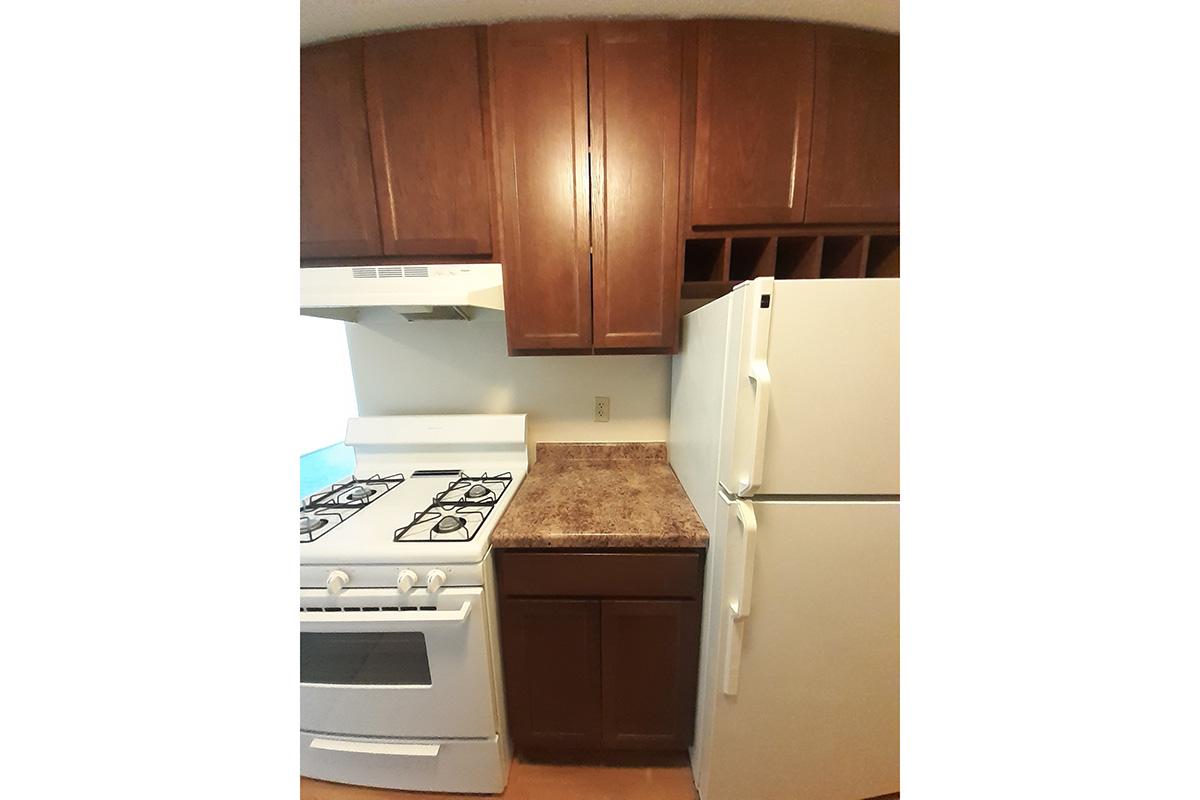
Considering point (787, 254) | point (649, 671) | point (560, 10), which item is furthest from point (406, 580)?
point (560, 10)

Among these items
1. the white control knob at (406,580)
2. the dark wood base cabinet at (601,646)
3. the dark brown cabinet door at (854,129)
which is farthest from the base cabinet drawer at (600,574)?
the dark brown cabinet door at (854,129)

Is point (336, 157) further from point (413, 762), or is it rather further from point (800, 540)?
point (413, 762)

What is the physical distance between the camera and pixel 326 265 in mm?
1275

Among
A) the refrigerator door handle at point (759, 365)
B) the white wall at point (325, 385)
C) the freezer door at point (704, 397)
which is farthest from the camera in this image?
the white wall at point (325, 385)

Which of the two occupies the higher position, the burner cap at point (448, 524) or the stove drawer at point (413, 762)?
the burner cap at point (448, 524)

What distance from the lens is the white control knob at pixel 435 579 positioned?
93 centimetres

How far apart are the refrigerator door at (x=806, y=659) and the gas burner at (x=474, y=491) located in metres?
0.81

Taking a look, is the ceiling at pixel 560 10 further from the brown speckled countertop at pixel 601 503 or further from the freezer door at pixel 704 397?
the brown speckled countertop at pixel 601 503

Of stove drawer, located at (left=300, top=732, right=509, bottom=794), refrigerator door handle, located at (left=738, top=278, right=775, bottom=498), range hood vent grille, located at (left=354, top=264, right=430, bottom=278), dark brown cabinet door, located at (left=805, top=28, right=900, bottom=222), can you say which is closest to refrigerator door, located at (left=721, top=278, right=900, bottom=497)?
refrigerator door handle, located at (left=738, top=278, right=775, bottom=498)

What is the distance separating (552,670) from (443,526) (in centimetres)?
57

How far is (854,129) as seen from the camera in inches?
45.0
